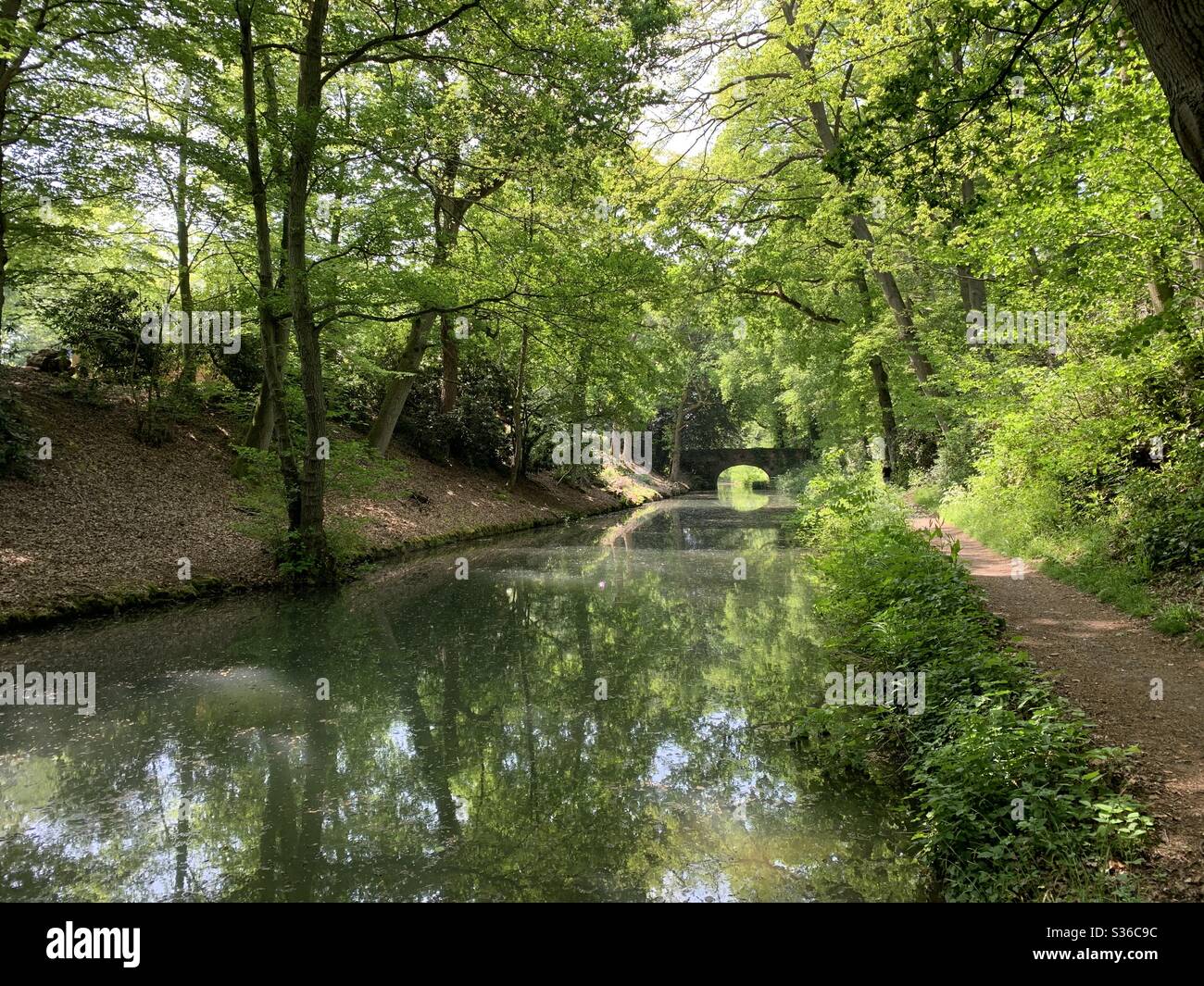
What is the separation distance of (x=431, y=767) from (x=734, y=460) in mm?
41625

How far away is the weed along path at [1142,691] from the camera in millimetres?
3002

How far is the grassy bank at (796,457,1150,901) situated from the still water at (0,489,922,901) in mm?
318

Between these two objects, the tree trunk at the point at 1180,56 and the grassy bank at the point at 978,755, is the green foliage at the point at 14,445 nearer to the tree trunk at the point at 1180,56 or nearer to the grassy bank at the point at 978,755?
the grassy bank at the point at 978,755

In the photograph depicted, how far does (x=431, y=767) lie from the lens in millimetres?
4809

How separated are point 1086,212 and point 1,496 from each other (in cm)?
1501

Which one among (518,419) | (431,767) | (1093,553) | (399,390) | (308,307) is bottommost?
(431,767)

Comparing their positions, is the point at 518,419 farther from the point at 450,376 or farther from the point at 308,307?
the point at 308,307

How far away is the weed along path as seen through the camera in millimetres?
3002

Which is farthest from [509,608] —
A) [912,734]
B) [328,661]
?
[912,734]

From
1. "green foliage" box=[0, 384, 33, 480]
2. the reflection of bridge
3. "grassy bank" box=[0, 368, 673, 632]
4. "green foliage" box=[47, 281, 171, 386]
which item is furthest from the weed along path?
the reflection of bridge

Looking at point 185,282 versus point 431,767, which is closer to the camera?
point 431,767

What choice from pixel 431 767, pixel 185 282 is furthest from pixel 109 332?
pixel 431 767
